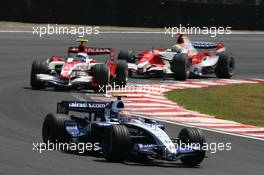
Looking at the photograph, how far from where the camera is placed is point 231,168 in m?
13.0

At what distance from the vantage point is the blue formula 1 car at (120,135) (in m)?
12.8

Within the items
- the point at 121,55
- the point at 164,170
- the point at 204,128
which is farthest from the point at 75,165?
the point at 121,55

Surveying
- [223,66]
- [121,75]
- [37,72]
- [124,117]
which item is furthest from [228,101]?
[124,117]

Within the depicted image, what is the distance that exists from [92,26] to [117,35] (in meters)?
1.74

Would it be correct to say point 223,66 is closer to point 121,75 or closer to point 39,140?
point 121,75

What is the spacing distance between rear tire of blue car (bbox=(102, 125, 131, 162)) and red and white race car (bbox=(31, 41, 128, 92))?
10427 mm

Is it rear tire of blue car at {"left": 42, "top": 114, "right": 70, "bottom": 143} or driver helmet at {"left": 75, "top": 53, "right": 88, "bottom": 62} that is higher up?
driver helmet at {"left": 75, "top": 53, "right": 88, "bottom": 62}

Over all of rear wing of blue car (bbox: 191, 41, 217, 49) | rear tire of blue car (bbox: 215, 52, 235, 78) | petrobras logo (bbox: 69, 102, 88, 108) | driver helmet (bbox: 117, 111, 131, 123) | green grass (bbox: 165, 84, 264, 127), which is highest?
rear wing of blue car (bbox: 191, 41, 217, 49)

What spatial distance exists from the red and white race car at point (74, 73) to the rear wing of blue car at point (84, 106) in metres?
8.69

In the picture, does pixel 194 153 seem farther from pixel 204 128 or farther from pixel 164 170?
pixel 204 128

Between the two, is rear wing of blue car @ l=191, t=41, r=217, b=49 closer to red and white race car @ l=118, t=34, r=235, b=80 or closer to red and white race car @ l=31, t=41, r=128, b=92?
red and white race car @ l=118, t=34, r=235, b=80

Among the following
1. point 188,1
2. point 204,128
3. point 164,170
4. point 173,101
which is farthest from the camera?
point 188,1

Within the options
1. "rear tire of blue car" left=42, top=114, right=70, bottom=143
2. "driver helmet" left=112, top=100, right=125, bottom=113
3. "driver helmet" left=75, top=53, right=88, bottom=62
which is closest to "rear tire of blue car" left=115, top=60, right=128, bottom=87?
"driver helmet" left=75, top=53, right=88, bottom=62

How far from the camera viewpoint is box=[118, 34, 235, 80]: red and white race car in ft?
89.8
